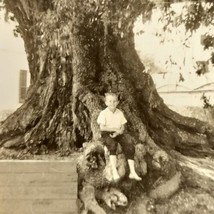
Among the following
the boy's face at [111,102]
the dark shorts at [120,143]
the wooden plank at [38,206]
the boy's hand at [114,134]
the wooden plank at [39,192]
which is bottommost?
the wooden plank at [38,206]

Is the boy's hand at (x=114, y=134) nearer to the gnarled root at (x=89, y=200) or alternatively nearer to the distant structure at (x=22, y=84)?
Answer: the gnarled root at (x=89, y=200)

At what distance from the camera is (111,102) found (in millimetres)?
2977

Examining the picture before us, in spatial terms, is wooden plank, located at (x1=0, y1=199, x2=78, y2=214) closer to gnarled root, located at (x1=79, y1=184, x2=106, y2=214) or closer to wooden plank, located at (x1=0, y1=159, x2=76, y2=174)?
gnarled root, located at (x1=79, y1=184, x2=106, y2=214)

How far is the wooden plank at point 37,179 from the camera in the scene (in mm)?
2826

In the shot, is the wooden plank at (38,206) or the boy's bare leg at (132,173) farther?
the boy's bare leg at (132,173)

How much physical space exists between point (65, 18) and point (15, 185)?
1288 millimetres

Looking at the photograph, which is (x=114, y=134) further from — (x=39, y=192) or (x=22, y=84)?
(x=22, y=84)

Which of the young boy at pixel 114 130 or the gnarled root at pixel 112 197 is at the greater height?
the young boy at pixel 114 130

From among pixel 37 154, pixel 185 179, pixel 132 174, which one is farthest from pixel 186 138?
pixel 37 154

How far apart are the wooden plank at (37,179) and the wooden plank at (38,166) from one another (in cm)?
3

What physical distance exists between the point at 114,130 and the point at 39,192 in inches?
27.8

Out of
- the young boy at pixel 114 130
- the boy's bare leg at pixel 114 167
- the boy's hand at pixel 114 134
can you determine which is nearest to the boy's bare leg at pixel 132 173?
the young boy at pixel 114 130

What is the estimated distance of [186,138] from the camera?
9.96 feet

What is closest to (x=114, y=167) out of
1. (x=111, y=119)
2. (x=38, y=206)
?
(x=111, y=119)
